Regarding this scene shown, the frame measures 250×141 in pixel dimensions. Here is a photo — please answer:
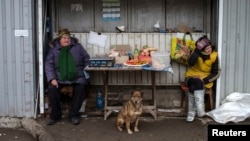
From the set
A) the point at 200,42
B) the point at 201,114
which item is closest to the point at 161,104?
the point at 201,114

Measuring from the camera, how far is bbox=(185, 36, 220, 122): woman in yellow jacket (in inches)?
246

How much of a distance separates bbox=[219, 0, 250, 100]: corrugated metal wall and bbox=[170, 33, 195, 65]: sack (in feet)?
2.32

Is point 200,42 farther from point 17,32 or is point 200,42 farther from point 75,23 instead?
point 17,32

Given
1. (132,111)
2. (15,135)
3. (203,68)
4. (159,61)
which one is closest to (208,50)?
(203,68)

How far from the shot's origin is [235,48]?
6.33 m

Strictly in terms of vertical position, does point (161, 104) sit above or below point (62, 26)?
below

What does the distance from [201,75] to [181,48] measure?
2.38ft

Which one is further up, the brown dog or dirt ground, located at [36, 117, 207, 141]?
the brown dog

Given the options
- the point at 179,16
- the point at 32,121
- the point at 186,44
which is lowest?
the point at 32,121

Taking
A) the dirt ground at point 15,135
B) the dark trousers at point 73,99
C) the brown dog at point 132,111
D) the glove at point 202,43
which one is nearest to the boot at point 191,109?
the glove at point 202,43

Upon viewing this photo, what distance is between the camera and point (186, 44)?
6961 mm

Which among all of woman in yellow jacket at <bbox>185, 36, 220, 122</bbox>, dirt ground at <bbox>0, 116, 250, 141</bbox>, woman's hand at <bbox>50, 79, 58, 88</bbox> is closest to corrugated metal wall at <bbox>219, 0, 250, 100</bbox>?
woman in yellow jacket at <bbox>185, 36, 220, 122</bbox>

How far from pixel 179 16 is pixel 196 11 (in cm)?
30

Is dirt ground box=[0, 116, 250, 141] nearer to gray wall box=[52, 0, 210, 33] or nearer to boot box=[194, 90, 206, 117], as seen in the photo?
A: boot box=[194, 90, 206, 117]
